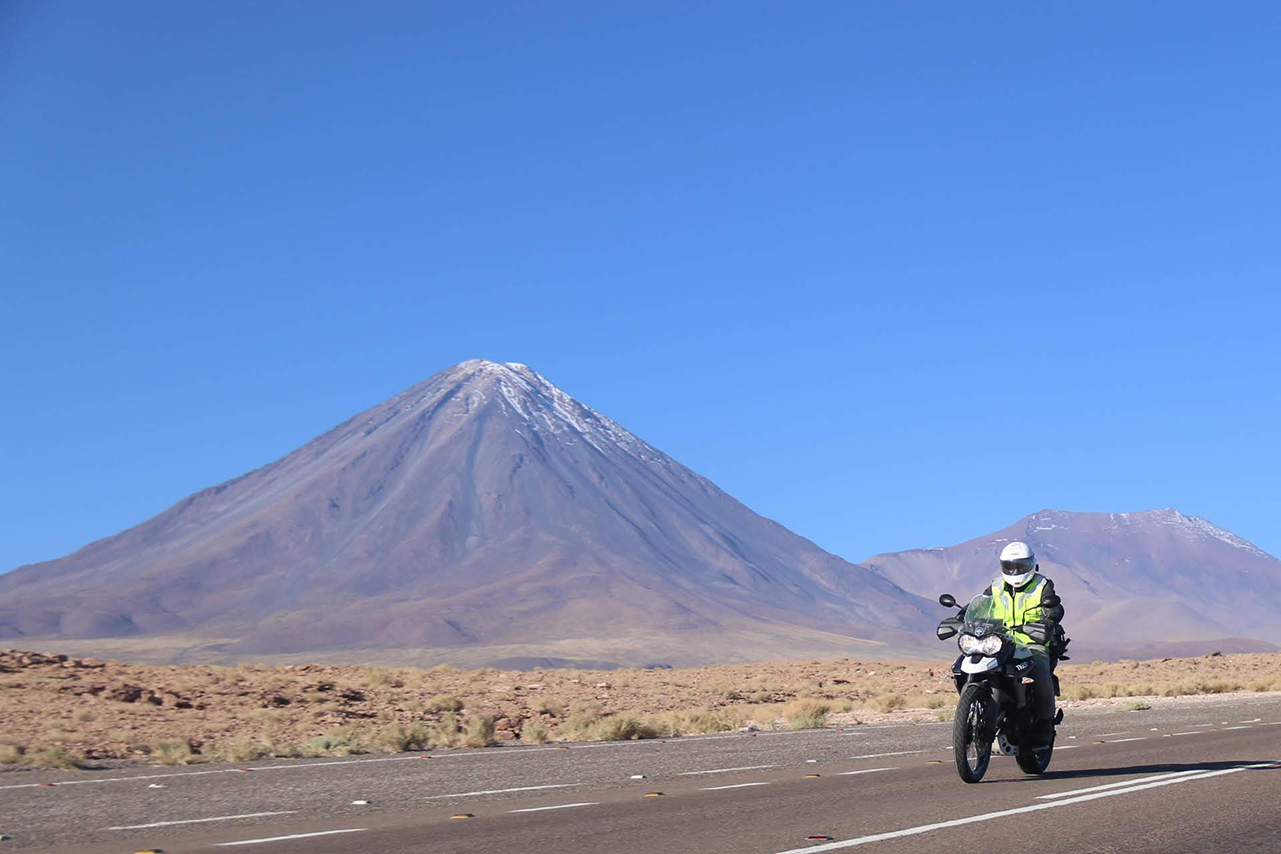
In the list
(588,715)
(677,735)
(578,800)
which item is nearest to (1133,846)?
(578,800)

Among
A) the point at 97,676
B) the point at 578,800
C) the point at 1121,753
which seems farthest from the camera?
the point at 97,676

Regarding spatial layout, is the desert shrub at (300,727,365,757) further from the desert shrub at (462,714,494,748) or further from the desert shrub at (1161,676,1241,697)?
the desert shrub at (1161,676,1241,697)

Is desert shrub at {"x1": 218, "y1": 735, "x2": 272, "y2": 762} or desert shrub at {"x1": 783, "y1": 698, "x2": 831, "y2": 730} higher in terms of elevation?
desert shrub at {"x1": 218, "y1": 735, "x2": 272, "y2": 762}

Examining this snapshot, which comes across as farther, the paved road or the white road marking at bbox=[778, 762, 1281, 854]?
the paved road

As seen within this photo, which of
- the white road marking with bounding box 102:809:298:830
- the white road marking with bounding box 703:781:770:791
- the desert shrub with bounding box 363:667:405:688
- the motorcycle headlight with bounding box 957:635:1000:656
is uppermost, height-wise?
the desert shrub with bounding box 363:667:405:688

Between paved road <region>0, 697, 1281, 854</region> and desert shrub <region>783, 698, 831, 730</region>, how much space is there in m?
6.62

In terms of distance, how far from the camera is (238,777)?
16.4 m

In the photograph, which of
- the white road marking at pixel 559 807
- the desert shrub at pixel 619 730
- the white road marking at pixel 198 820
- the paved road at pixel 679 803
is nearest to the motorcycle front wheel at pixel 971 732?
the paved road at pixel 679 803

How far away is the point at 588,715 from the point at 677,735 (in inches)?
99.8

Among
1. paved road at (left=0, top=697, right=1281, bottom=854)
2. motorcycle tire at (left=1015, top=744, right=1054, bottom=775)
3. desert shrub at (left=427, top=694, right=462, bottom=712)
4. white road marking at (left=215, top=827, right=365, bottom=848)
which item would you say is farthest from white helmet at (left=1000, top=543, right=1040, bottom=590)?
desert shrub at (left=427, top=694, right=462, bottom=712)

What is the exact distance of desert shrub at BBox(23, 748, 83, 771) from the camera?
58.5 feet

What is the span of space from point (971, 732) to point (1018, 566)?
1.56 m

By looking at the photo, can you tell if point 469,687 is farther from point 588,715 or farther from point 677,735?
point 677,735

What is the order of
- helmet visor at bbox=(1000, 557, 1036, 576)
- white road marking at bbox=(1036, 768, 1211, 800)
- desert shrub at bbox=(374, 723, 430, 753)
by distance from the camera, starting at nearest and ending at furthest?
white road marking at bbox=(1036, 768, 1211, 800) → helmet visor at bbox=(1000, 557, 1036, 576) → desert shrub at bbox=(374, 723, 430, 753)
